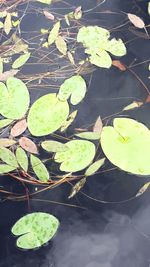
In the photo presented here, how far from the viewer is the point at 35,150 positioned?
1.15m

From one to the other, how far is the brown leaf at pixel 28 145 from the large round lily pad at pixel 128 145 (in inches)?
8.5

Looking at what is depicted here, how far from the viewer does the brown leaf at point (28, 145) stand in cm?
115

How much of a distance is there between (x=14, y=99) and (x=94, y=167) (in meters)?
0.39

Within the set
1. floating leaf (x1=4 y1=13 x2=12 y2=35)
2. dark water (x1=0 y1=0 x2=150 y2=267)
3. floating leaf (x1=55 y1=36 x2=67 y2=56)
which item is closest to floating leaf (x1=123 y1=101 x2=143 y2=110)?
dark water (x1=0 y1=0 x2=150 y2=267)

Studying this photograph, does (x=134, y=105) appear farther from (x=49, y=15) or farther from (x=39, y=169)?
(x=49, y=15)

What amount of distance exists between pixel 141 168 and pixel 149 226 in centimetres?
17

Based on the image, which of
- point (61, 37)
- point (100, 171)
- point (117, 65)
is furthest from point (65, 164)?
point (61, 37)

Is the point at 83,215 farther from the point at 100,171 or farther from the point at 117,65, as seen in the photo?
the point at 117,65

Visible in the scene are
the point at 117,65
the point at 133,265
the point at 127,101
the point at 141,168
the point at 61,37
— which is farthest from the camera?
the point at 61,37

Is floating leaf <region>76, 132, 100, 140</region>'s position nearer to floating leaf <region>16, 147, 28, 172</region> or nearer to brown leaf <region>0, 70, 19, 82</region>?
floating leaf <region>16, 147, 28, 172</region>

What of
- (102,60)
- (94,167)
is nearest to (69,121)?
(94,167)

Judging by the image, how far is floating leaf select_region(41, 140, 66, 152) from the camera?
1.14 metres

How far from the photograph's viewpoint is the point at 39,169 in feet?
3.63

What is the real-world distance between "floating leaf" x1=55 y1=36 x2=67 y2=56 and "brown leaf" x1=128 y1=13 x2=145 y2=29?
0.29m
